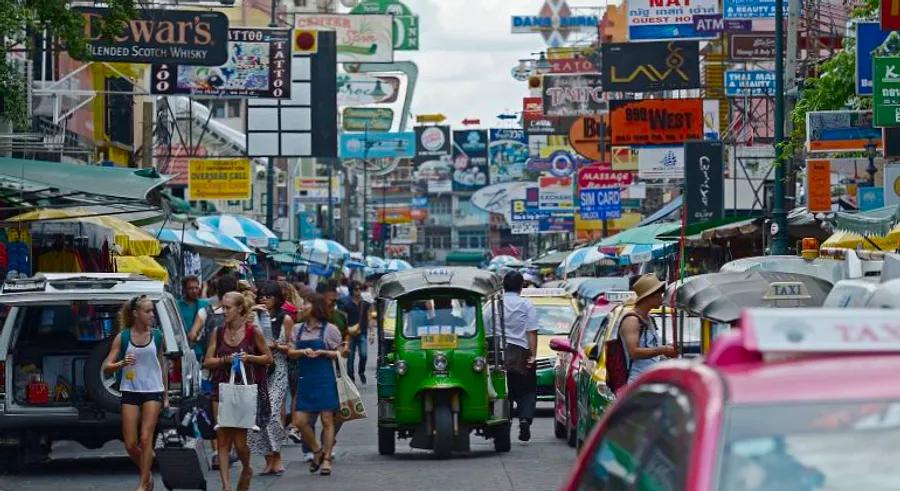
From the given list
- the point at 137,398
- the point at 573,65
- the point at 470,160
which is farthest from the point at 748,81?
the point at 470,160

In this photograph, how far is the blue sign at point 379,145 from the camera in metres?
70.2

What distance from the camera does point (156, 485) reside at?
15141 mm

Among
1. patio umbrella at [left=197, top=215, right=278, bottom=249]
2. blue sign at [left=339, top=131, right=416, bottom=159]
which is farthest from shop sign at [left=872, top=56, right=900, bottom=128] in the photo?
blue sign at [left=339, top=131, right=416, bottom=159]

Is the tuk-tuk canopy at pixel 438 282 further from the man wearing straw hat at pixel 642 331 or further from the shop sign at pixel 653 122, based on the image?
the shop sign at pixel 653 122

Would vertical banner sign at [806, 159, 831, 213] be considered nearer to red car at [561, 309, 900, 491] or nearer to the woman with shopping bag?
the woman with shopping bag

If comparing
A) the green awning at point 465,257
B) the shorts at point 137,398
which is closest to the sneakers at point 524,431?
the shorts at point 137,398

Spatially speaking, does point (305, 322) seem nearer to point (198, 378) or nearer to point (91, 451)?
point (198, 378)

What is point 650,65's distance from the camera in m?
37.1

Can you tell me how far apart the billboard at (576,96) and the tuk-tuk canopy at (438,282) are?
117ft

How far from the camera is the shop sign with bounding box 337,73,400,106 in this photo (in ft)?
223

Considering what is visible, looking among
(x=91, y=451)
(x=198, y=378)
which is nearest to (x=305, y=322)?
(x=198, y=378)

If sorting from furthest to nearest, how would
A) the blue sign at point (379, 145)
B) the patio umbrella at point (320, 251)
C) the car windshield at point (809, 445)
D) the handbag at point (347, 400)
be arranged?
the blue sign at point (379, 145) → the patio umbrella at point (320, 251) → the handbag at point (347, 400) → the car windshield at point (809, 445)

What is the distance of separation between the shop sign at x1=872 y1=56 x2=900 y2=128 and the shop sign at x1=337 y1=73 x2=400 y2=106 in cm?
4946

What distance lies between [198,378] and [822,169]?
39.2 ft
